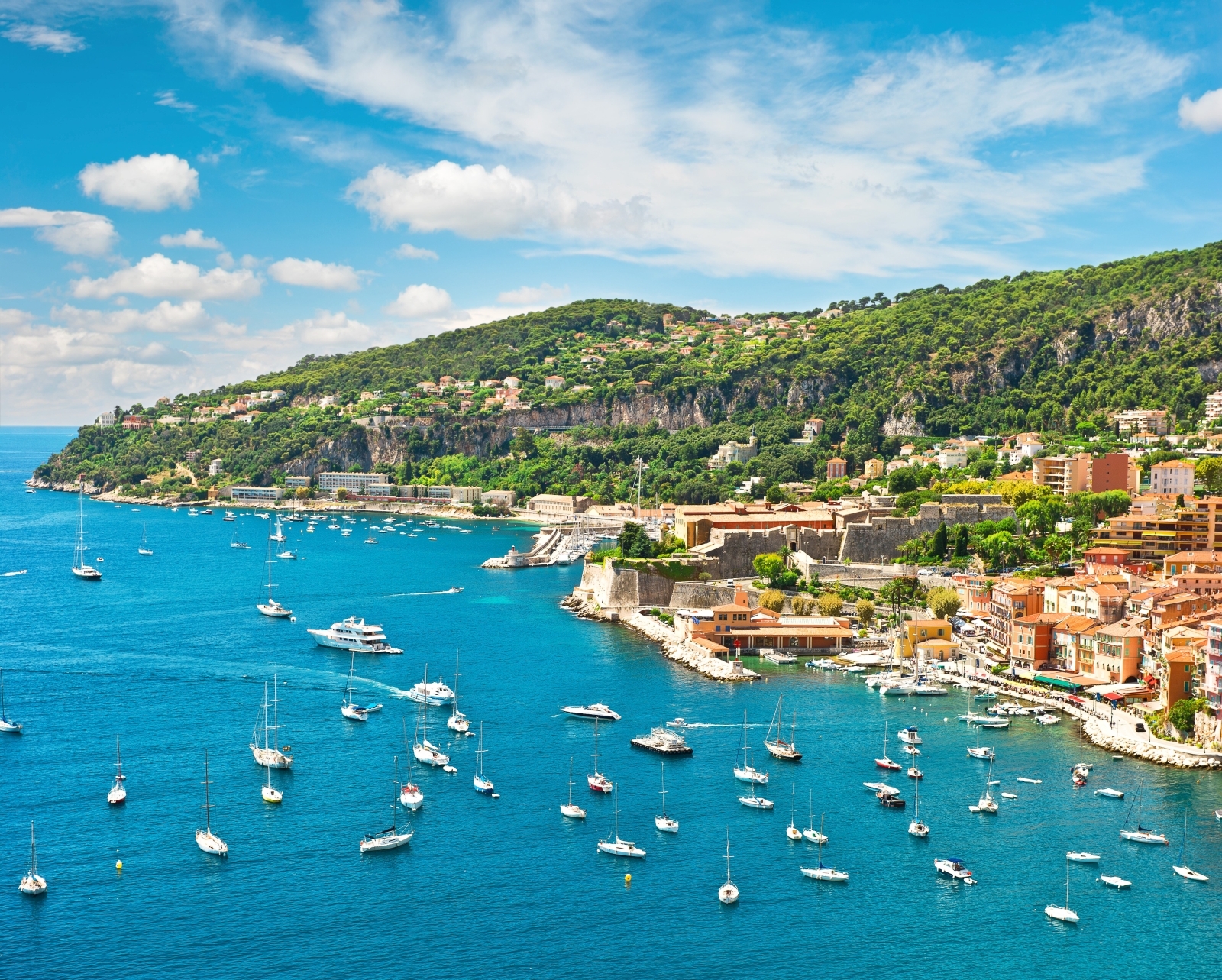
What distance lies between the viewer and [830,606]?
4494cm

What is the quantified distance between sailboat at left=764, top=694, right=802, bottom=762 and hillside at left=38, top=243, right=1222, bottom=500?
46.9 m

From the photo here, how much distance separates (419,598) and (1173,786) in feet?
112

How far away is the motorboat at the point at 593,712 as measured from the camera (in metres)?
32.1

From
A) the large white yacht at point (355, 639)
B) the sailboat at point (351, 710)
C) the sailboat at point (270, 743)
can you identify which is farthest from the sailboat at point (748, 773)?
the large white yacht at point (355, 639)

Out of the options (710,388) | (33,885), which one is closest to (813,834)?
(33,885)

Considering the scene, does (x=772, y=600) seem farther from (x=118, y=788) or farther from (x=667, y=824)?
(x=118, y=788)

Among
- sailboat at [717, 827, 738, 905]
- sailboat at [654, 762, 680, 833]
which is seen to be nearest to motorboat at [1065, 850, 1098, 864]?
sailboat at [717, 827, 738, 905]

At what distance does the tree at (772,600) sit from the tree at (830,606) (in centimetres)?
153

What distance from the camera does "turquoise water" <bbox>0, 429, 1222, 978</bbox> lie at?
1944cm

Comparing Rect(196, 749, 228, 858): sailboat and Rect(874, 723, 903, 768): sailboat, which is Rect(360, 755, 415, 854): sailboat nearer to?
Rect(196, 749, 228, 858): sailboat

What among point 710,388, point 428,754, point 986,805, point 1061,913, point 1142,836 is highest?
point 710,388

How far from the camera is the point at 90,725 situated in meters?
31.1

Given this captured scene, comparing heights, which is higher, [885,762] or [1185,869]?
[885,762]

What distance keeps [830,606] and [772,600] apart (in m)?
2.27
